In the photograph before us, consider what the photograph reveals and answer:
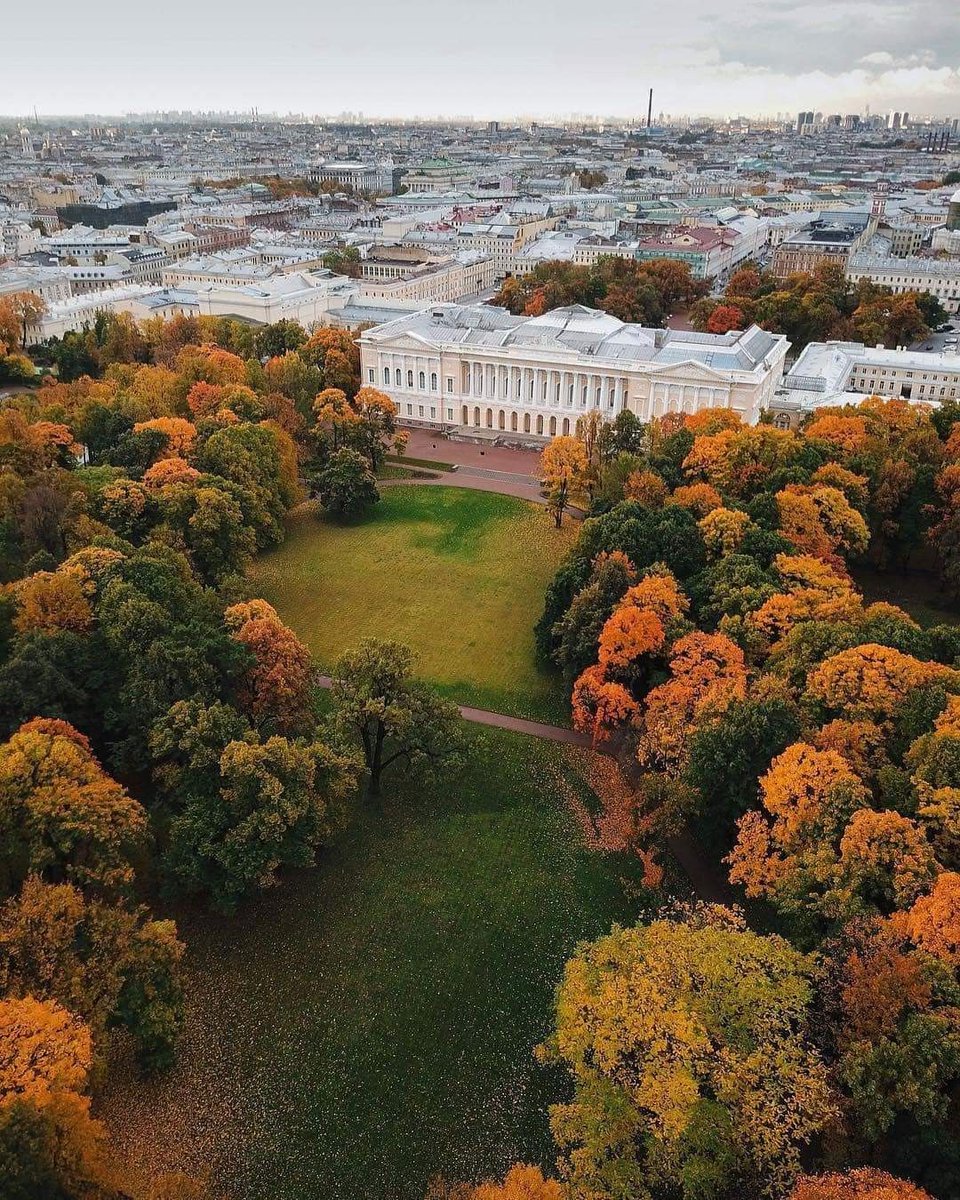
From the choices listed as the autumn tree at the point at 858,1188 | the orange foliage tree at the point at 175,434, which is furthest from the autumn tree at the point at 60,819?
the orange foliage tree at the point at 175,434

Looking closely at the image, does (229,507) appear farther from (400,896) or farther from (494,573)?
(400,896)

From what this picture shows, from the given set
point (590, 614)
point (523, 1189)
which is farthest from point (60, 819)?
point (590, 614)

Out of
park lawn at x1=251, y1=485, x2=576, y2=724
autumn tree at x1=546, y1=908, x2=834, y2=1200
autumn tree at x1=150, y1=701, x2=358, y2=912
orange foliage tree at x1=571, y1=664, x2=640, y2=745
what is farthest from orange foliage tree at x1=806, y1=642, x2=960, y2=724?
autumn tree at x1=150, y1=701, x2=358, y2=912

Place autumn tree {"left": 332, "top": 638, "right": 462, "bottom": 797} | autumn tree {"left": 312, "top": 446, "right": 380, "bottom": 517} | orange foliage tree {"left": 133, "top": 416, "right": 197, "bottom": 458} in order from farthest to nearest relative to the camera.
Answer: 1. autumn tree {"left": 312, "top": 446, "right": 380, "bottom": 517}
2. orange foliage tree {"left": 133, "top": 416, "right": 197, "bottom": 458}
3. autumn tree {"left": 332, "top": 638, "right": 462, "bottom": 797}

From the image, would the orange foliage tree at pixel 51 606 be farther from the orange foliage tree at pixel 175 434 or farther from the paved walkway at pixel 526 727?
the orange foliage tree at pixel 175 434

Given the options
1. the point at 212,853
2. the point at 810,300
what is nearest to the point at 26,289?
the point at 810,300

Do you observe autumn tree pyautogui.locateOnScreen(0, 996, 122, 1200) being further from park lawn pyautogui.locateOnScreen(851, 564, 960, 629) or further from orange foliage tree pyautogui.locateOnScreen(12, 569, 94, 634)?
park lawn pyautogui.locateOnScreen(851, 564, 960, 629)
